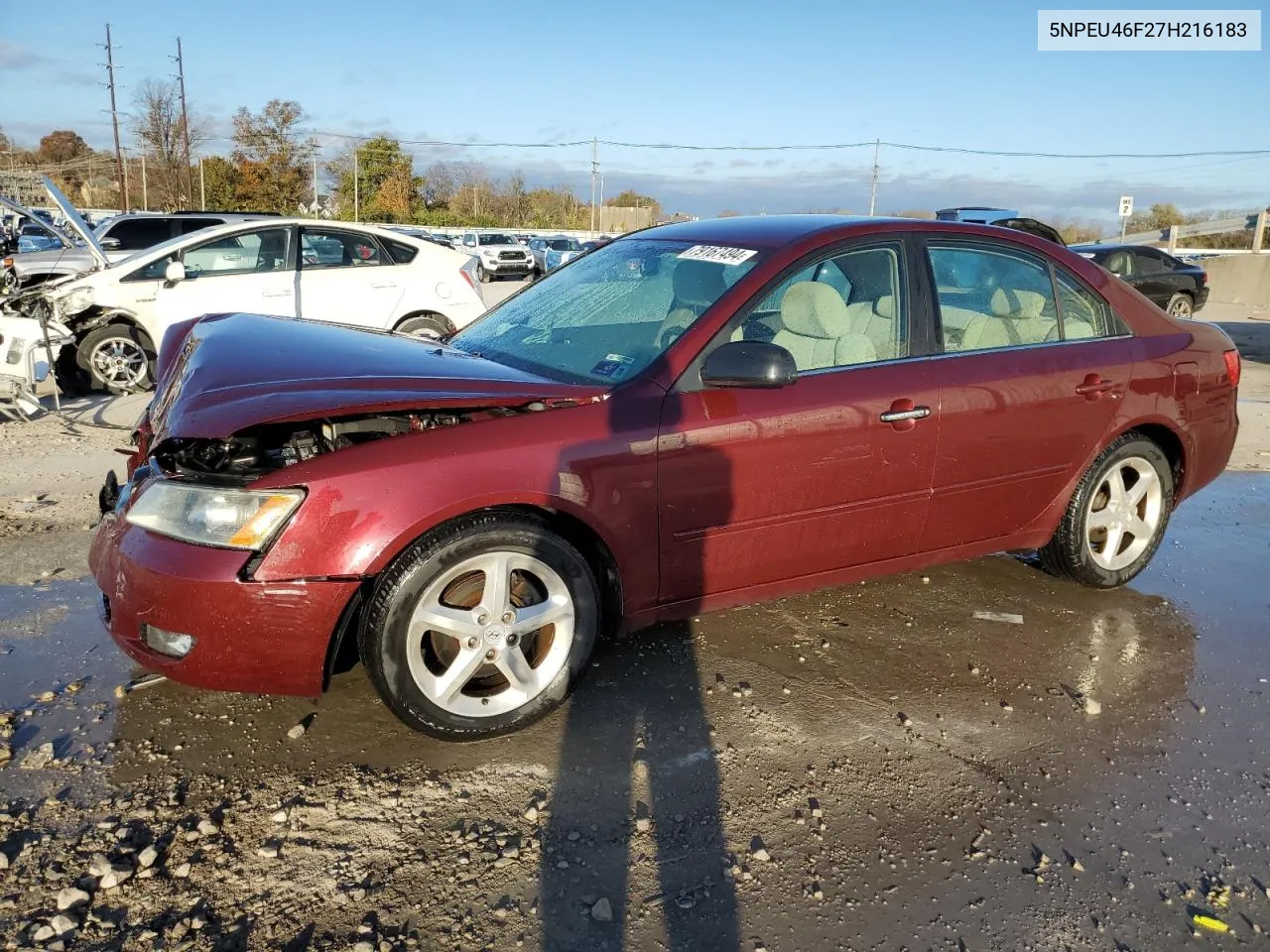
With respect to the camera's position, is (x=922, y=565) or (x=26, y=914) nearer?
(x=26, y=914)

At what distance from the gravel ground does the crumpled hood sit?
1058 millimetres

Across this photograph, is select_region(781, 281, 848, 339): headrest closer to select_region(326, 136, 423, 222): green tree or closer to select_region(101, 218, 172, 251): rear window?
select_region(101, 218, 172, 251): rear window

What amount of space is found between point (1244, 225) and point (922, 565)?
29922mm

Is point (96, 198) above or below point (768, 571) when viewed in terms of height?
above

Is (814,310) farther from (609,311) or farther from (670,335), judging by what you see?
(609,311)

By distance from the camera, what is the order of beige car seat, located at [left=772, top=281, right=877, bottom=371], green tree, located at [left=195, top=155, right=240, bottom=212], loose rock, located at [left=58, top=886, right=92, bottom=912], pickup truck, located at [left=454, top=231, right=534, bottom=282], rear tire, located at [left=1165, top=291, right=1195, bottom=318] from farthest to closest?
green tree, located at [left=195, top=155, right=240, bottom=212] → pickup truck, located at [left=454, top=231, right=534, bottom=282] → rear tire, located at [left=1165, top=291, right=1195, bottom=318] → beige car seat, located at [left=772, top=281, right=877, bottom=371] → loose rock, located at [left=58, top=886, right=92, bottom=912]

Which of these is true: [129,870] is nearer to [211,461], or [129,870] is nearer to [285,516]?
[285,516]

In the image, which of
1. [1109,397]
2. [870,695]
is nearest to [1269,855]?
[870,695]

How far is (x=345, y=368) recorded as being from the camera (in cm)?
293

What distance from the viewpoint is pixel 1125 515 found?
4289 millimetres

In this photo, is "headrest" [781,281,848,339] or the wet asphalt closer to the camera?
the wet asphalt

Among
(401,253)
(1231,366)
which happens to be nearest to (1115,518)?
(1231,366)

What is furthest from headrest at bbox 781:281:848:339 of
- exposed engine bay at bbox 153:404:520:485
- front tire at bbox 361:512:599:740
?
front tire at bbox 361:512:599:740

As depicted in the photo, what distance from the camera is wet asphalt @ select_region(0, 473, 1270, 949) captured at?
2.27m
